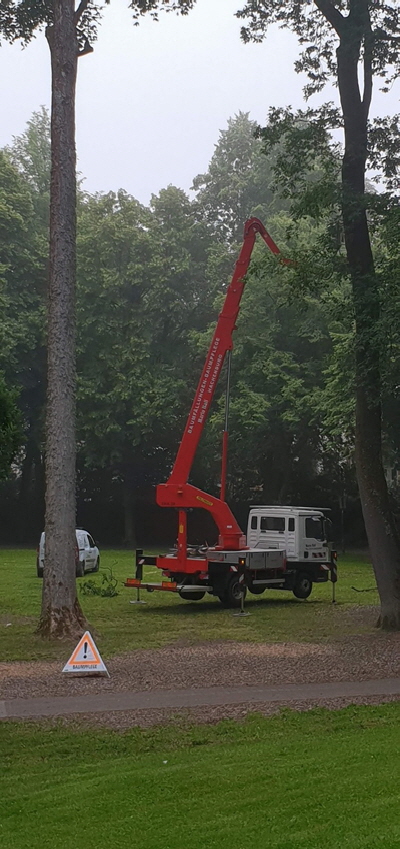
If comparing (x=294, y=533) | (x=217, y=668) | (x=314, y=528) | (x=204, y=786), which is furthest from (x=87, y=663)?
(x=314, y=528)

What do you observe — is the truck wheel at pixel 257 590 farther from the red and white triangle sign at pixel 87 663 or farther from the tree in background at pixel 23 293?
the tree in background at pixel 23 293

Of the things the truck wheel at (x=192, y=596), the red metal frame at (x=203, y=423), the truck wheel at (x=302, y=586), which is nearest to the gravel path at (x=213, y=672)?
the red metal frame at (x=203, y=423)

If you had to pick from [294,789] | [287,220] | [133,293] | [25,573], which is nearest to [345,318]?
[294,789]

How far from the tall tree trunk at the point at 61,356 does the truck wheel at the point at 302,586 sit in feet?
27.2

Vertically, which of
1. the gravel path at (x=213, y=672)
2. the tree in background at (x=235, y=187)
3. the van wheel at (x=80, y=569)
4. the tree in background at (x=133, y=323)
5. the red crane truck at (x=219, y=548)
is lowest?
the gravel path at (x=213, y=672)

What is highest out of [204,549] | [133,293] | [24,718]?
[133,293]

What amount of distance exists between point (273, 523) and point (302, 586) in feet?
6.19

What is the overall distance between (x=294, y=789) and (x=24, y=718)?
14.8 ft

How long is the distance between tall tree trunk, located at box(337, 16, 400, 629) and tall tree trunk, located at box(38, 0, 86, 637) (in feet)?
17.6

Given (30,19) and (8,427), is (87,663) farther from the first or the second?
(30,19)

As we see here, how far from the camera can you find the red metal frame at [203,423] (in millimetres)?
21859

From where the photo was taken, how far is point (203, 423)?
22.4m

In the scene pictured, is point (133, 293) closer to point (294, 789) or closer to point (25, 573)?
point (25, 573)

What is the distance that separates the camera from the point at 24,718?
412 inches
